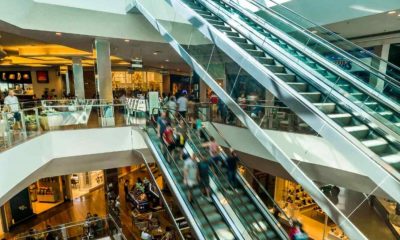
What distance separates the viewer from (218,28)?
24.2ft

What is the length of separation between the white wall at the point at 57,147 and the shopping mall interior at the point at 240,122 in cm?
4

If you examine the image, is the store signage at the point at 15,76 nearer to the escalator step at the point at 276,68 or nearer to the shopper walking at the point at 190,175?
the shopper walking at the point at 190,175

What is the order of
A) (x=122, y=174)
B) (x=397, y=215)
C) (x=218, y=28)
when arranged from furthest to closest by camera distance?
(x=122, y=174)
(x=218, y=28)
(x=397, y=215)

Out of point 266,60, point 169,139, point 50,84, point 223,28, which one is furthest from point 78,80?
point 266,60

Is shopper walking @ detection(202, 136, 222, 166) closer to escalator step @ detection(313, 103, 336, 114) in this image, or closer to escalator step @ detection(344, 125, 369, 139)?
escalator step @ detection(313, 103, 336, 114)

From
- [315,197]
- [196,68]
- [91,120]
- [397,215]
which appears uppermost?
[196,68]

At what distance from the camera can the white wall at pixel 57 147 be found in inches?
244

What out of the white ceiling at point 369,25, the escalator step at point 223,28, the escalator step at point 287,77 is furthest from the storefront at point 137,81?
the escalator step at point 287,77

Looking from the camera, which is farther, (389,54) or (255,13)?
(389,54)

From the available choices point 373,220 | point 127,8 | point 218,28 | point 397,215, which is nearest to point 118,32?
point 127,8

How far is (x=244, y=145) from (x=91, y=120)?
520 cm

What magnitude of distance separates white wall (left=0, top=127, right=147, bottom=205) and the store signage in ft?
63.0

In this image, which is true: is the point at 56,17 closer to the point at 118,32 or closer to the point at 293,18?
the point at 118,32

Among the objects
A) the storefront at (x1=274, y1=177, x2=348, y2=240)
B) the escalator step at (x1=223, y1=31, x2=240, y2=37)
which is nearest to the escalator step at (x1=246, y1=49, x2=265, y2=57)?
the escalator step at (x1=223, y1=31, x2=240, y2=37)
